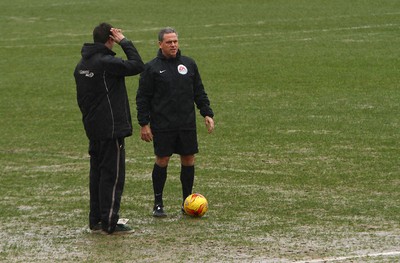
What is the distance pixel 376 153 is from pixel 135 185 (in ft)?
12.3

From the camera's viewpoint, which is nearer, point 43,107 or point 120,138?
point 120,138

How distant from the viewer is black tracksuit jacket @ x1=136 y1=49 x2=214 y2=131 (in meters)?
12.5

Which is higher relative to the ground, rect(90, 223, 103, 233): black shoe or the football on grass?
the football on grass

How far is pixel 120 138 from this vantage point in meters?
11.8

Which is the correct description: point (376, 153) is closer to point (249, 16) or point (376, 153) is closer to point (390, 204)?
point (390, 204)

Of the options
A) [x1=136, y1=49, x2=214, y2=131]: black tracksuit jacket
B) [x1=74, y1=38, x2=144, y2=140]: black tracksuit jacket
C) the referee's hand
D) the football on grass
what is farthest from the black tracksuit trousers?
the football on grass

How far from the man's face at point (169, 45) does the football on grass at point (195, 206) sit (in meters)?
1.56

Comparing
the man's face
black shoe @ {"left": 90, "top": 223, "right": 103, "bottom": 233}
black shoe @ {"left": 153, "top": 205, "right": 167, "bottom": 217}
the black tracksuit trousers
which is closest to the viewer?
the black tracksuit trousers

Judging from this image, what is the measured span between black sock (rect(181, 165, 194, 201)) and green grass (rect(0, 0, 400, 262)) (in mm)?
279

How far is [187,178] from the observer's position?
13.0 meters

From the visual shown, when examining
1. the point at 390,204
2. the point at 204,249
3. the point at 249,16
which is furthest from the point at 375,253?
the point at 249,16

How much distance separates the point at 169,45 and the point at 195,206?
175 centimetres

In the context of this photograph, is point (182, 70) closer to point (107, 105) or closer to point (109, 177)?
point (107, 105)

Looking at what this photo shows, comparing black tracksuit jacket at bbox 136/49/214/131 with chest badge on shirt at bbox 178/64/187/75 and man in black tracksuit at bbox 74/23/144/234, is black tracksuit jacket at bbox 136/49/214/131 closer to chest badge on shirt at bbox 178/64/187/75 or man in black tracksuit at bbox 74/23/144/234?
chest badge on shirt at bbox 178/64/187/75
